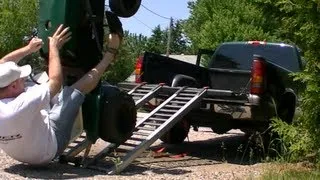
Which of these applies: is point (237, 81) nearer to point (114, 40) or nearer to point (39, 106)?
point (114, 40)

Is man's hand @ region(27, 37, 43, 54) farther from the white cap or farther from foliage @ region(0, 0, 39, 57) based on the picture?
foliage @ region(0, 0, 39, 57)

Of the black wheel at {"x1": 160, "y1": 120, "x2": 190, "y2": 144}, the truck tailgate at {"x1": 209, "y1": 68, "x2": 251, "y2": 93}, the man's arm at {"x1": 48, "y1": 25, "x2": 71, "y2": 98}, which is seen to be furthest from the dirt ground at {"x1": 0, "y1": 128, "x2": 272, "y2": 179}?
the truck tailgate at {"x1": 209, "y1": 68, "x2": 251, "y2": 93}

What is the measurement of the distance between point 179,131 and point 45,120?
469 centimetres

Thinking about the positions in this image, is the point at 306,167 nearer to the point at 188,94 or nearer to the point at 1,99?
the point at 188,94

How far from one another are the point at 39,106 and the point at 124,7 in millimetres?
1883

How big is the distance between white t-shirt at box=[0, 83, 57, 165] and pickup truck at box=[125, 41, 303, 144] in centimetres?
310

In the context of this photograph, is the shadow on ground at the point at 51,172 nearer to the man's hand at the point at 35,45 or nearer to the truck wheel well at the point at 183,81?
the man's hand at the point at 35,45

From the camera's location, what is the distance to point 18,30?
26469 mm

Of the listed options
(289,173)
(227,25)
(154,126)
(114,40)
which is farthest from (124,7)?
(227,25)

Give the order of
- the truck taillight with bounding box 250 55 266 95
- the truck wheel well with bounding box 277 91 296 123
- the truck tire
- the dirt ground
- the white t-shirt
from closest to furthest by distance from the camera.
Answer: the white t-shirt
the dirt ground
the truck tire
the truck taillight with bounding box 250 55 266 95
the truck wheel well with bounding box 277 91 296 123

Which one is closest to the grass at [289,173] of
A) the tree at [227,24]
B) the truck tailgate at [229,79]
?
the truck tailgate at [229,79]

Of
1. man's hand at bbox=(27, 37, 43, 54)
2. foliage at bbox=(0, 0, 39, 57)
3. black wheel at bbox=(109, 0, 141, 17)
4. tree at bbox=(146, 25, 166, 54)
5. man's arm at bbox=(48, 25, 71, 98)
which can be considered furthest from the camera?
tree at bbox=(146, 25, 166, 54)

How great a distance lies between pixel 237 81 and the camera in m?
11.1

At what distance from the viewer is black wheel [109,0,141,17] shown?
764cm
